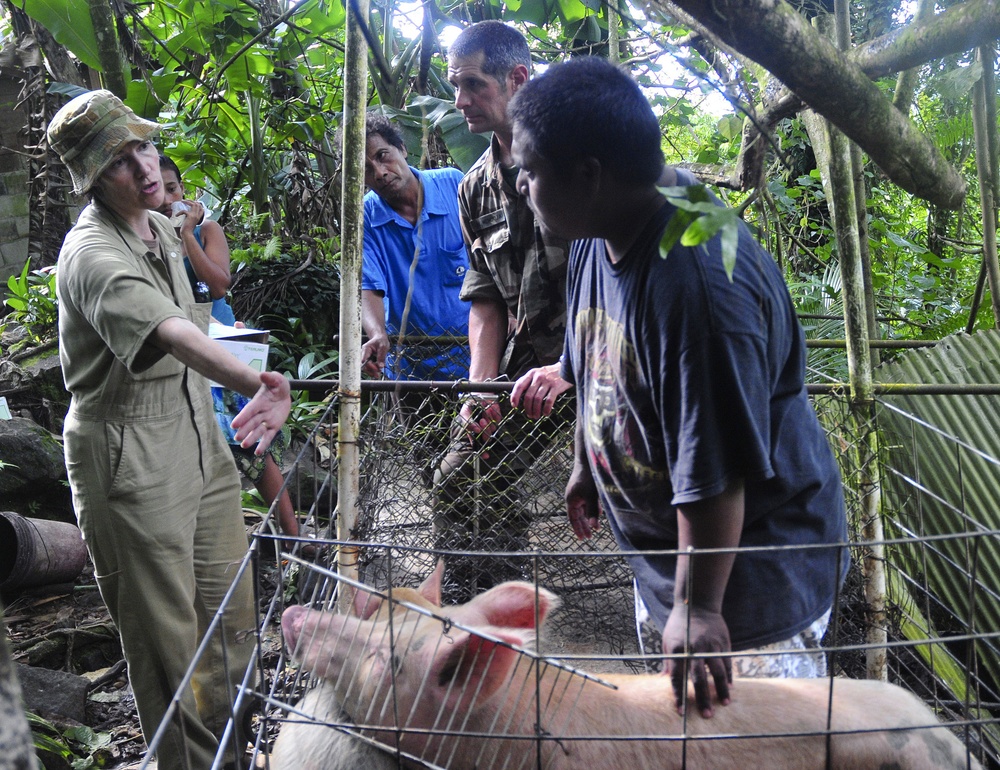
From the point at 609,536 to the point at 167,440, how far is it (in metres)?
1.83

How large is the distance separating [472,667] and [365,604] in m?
0.41

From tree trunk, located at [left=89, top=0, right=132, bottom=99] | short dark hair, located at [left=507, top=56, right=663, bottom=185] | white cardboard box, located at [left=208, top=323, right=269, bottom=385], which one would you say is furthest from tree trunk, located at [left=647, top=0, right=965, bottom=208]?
tree trunk, located at [left=89, top=0, right=132, bottom=99]

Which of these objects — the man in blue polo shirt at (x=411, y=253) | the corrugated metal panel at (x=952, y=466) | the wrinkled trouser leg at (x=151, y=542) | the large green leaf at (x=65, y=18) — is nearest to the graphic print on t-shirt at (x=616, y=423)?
the wrinkled trouser leg at (x=151, y=542)

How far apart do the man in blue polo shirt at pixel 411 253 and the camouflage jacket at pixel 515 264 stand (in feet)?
2.07

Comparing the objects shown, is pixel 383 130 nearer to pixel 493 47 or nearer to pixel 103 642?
pixel 493 47

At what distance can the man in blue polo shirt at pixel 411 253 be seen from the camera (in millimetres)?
4211

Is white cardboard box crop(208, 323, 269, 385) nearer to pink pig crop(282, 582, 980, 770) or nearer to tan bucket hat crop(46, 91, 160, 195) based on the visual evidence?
tan bucket hat crop(46, 91, 160, 195)

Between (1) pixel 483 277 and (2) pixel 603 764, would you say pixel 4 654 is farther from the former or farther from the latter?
(1) pixel 483 277

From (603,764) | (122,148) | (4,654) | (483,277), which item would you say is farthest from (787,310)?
(122,148)

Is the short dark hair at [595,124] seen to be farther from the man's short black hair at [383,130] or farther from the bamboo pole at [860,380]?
the man's short black hair at [383,130]

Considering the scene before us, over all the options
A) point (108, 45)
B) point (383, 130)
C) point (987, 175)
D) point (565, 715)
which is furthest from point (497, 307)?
point (108, 45)

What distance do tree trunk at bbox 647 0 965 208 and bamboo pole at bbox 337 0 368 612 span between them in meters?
0.75

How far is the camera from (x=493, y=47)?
3338 millimetres

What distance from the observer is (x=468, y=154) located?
5.92 metres
